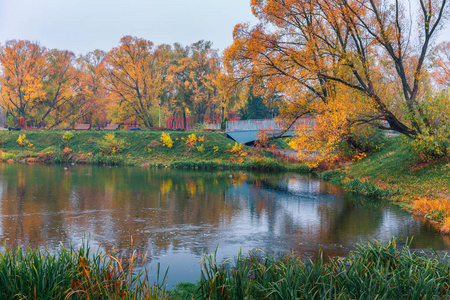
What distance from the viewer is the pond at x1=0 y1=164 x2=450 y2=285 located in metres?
10.5

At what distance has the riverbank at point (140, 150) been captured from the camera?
35.0 metres

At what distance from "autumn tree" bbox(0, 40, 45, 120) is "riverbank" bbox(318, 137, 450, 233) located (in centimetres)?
4277

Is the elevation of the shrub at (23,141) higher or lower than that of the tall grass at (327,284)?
higher

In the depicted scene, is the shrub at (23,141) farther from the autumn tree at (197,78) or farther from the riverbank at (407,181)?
the riverbank at (407,181)

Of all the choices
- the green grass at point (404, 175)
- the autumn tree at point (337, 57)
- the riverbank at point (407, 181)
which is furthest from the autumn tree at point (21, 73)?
the green grass at point (404, 175)

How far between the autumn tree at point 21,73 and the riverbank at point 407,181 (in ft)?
140

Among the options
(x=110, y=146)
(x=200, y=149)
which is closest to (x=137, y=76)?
(x=110, y=146)

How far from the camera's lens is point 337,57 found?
2191 centimetres

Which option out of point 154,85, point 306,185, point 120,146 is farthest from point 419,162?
point 154,85

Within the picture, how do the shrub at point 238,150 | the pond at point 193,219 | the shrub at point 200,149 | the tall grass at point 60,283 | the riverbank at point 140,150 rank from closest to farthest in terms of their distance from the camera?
1. the tall grass at point 60,283
2. the pond at point 193,219
3. the riverbank at point 140,150
4. the shrub at point 238,150
5. the shrub at point 200,149

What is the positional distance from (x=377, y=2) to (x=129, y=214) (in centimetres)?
1633

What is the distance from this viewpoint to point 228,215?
48.9ft

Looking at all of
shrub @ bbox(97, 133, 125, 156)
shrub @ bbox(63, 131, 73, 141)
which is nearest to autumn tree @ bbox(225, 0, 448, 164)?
shrub @ bbox(97, 133, 125, 156)

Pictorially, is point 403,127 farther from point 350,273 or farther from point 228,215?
point 350,273
